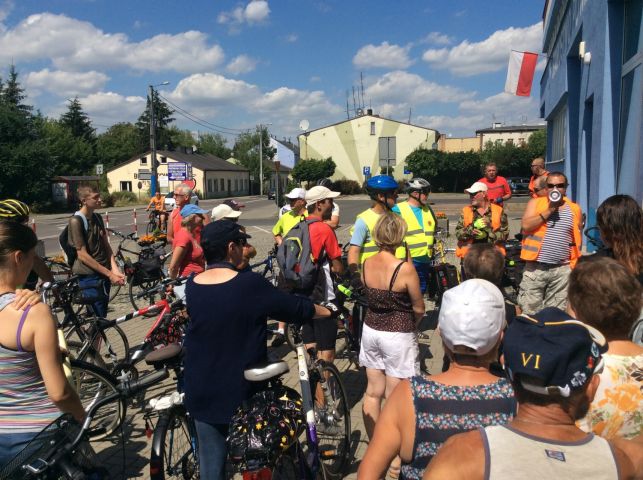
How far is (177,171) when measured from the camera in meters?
35.8

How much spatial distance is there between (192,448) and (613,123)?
891 cm

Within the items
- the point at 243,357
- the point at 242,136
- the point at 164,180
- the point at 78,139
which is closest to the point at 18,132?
the point at 164,180

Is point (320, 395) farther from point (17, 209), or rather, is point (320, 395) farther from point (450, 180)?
point (450, 180)

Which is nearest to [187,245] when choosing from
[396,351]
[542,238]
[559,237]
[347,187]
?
[396,351]

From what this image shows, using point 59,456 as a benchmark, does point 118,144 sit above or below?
above

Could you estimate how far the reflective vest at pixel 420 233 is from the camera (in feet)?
19.1

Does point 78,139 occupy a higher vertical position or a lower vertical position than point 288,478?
higher

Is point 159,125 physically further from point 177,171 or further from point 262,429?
point 262,429

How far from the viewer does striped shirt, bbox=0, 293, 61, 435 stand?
7.38 feet

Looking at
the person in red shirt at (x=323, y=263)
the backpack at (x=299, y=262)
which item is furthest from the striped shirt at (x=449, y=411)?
the backpack at (x=299, y=262)

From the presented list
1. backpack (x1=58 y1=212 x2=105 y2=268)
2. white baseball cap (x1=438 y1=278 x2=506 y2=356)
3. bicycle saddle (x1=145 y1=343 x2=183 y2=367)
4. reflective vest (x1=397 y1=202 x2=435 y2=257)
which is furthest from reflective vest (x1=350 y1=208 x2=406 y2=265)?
white baseball cap (x1=438 y1=278 x2=506 y2=356)

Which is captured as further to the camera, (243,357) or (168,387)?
(168,387)

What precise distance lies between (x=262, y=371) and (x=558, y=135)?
69.2 feet

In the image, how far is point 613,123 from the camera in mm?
9000
